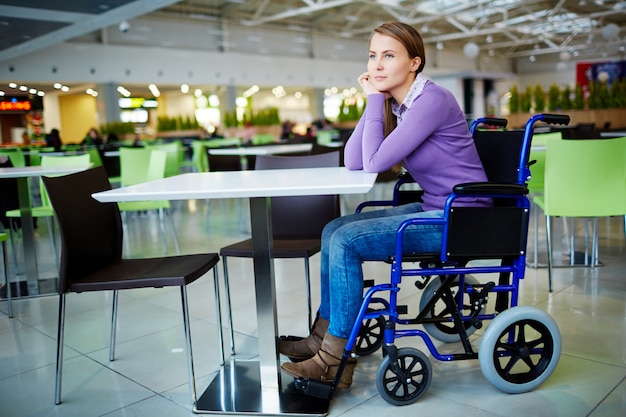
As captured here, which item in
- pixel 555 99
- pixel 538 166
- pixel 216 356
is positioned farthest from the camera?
pixel 555 99

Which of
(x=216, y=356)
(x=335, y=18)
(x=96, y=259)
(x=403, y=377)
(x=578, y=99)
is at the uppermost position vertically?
(x=335, y=18)

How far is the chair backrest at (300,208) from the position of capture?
2549mm

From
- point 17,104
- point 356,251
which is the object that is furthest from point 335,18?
point 356,251

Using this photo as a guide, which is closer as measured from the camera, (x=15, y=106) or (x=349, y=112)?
(x=15, y=106)

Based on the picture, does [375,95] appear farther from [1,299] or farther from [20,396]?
[1,299]

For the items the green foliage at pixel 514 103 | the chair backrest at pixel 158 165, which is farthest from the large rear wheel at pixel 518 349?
the green foliage at pixel 514 103

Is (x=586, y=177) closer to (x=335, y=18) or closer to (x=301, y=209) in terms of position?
(x=301, y=209)

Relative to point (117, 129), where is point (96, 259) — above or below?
below

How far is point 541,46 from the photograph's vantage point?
89.5ft

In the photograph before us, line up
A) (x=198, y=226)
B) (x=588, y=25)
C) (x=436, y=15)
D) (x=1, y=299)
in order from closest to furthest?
(x=1, y=299)
(x=198, y=226)
(x=436, y=15)
(x=588, y=25)

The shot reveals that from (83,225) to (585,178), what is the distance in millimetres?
2460

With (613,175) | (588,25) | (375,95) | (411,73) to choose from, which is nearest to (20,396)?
(375,95)

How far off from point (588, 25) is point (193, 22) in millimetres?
14439

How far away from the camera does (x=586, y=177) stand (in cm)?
304
